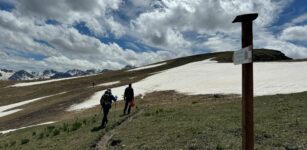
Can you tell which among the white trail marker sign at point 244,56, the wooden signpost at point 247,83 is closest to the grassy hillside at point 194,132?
the wooden signpost at point 247,83

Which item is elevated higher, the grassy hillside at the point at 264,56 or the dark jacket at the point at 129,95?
the grassy hillside at the point at 264,56

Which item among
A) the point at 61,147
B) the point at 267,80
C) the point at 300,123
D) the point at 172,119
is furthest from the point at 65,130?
the point at 267,80

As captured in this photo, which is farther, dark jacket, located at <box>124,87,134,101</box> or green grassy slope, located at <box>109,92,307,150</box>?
dark jacket, located at <box>124,87,134,101</box>

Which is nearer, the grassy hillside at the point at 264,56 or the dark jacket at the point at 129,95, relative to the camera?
the dark jacket at the point at 129,95

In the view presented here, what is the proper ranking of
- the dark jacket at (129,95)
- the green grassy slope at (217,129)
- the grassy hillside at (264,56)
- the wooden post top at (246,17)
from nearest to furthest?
the wooden post top at (246,17) → the green grassy slope at (217,129) → the dark jacket at (129,95) → the grassy hillside at (264,56)

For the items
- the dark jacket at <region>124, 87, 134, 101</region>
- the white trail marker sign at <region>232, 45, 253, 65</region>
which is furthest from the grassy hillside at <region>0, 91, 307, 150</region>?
the white trail marker sign at <region>232, 45, 253, 65</region>

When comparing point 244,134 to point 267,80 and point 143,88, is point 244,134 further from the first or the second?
point 143,88

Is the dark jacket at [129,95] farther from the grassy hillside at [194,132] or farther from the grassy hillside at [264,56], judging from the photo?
the grassy hillside at [264,56]

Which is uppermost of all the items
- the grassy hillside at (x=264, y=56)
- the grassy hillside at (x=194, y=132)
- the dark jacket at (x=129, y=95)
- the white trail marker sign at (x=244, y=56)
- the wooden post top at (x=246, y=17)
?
the grassy hillside at (x=264, y=56)

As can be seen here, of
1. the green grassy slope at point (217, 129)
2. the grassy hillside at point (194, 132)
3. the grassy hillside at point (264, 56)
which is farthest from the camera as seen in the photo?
the grassy hillside at point (264, 56)

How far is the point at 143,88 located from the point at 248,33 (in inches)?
1760

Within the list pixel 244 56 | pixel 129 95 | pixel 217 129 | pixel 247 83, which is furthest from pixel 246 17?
pixel 129 95

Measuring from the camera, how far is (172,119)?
77.8ft

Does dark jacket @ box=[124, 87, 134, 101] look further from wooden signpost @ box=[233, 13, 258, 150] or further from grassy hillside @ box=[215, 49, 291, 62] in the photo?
grassy hillside @ box=[215, 49, 291, 62]
